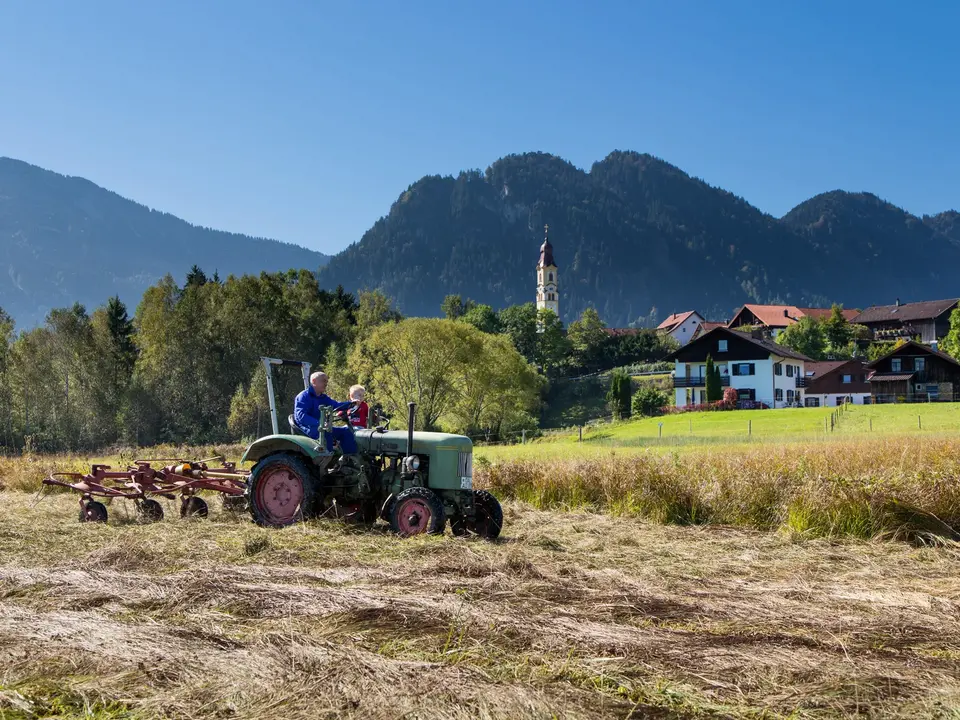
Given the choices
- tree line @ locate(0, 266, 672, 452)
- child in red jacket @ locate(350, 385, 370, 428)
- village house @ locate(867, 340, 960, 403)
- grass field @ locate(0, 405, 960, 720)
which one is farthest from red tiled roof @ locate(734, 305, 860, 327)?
child in red jacket @ locate(350, 385, 370, 428)

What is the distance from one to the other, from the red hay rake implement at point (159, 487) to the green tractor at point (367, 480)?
0.80 metres

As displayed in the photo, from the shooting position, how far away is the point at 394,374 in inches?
1809

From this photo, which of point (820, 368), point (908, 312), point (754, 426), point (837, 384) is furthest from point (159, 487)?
point (908, 312)

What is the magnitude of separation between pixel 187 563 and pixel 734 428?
1302 inches

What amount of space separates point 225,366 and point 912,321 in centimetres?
8162

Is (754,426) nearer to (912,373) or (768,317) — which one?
(912,373)

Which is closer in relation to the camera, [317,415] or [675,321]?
[317,415]

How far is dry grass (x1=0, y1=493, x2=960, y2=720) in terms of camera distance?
12.3ft

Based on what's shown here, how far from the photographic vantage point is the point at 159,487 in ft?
33.7

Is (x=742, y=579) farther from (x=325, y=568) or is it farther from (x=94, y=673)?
(x=94, y=673)

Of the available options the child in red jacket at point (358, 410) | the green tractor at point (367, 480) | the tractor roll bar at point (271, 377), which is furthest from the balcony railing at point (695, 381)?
the green tractor at point (367, 480)

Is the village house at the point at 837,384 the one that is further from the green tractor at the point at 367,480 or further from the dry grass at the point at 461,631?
the dry grass at the point at 461,631

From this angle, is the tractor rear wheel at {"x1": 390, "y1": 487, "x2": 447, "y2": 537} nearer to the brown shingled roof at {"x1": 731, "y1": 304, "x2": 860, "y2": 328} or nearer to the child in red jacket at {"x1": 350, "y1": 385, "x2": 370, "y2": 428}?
the child in red jacket at {"x1": 350, "y1": 385, "x2": 370, "y2": 428}

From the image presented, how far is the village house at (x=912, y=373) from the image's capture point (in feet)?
207
